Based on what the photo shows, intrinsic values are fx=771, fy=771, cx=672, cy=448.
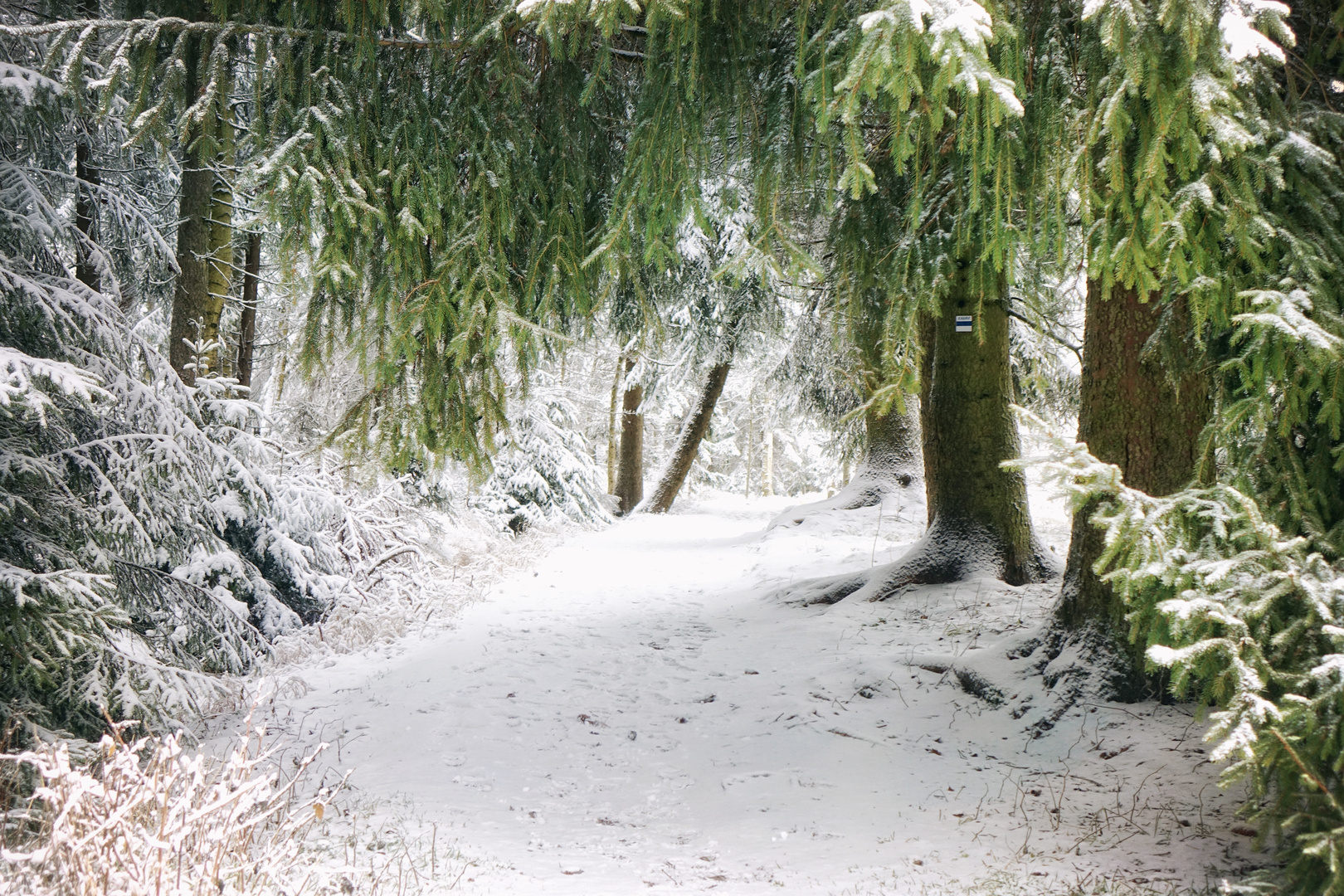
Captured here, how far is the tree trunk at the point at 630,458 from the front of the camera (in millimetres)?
19062

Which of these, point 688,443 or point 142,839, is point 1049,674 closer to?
point 142,839

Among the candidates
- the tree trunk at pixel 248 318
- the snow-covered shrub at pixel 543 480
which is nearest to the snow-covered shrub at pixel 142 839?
the tree trunk at pixel 248 318

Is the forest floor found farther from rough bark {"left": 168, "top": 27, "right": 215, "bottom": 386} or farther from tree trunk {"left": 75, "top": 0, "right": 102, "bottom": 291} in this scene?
tree trunk {"left": 75, "top": 0, "right": 102, "bottom": 291}

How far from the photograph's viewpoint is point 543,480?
15.9 meters

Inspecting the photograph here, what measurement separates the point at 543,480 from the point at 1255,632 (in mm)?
14031

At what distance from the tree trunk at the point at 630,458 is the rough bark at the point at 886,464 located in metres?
7.15

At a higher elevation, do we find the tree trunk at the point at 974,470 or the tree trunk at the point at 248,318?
the tree trunk at the point at 248,318

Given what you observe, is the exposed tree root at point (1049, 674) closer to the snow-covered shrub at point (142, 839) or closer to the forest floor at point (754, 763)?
the forest floor at point (754, 763)

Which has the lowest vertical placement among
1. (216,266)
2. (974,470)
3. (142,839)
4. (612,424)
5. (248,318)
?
(142,839)

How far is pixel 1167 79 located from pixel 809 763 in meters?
3.97

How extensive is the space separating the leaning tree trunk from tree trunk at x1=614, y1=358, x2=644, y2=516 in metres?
14.4

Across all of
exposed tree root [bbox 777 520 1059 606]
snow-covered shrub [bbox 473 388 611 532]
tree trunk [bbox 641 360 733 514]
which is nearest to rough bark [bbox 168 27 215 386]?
exposed tree root [bbox 777 520 1059 606]

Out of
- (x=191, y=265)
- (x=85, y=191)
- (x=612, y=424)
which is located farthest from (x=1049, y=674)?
(x=612, y=424)

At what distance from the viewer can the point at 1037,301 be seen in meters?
6.04
